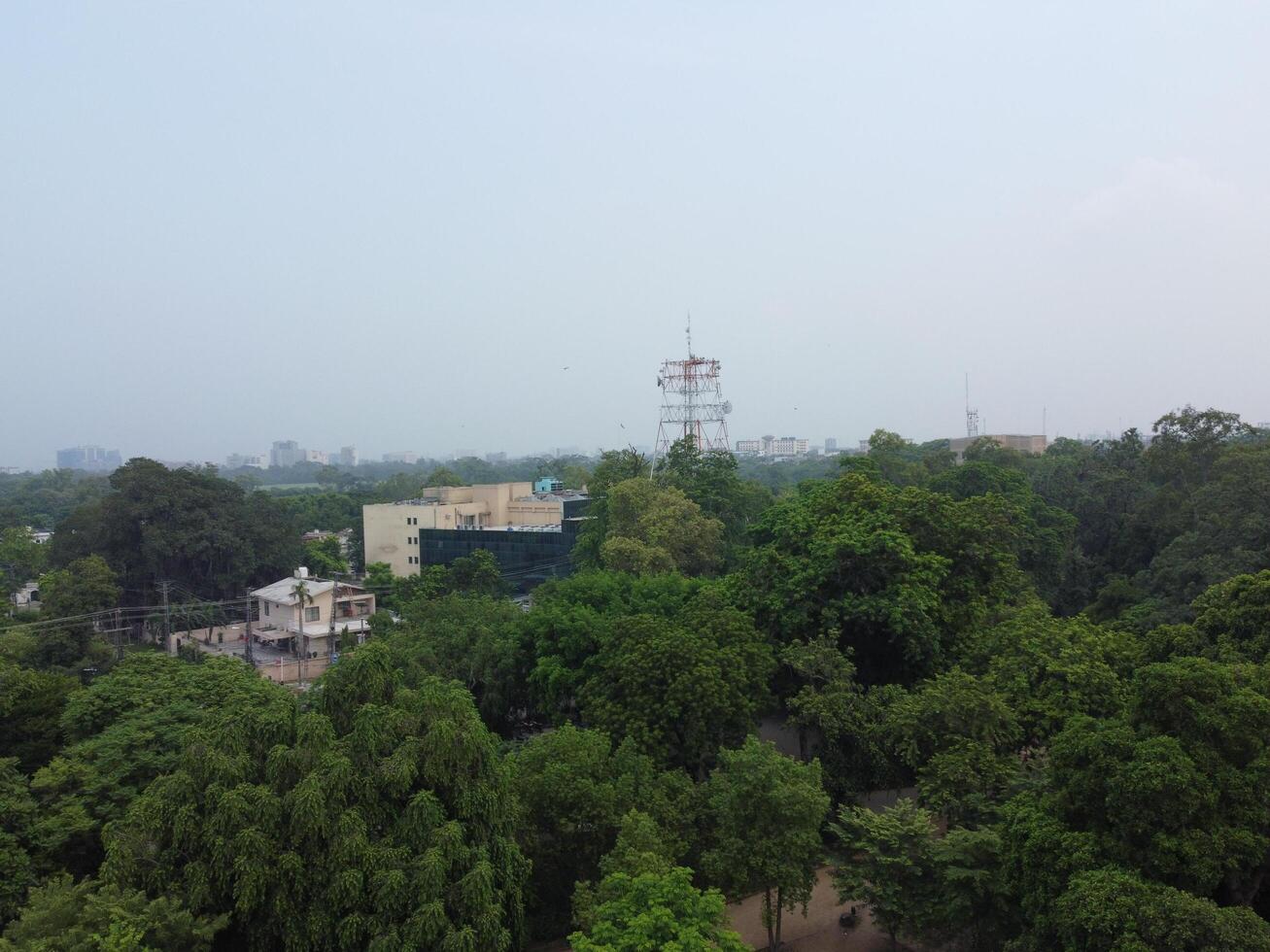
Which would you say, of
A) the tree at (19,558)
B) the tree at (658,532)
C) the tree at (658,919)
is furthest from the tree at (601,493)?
the tree at (19,558)

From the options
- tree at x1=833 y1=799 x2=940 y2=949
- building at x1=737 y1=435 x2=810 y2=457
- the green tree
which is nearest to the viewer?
tree at x1=833 y1=799 x2=940 y2=949

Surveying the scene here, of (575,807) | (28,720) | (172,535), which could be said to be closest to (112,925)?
(575,807)

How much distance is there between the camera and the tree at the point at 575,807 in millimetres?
10648

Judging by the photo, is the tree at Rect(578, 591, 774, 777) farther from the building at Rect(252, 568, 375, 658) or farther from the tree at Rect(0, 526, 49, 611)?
the tree at Rect(0, 526, 49, 611)

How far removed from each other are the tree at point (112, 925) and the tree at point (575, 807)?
12.1ft

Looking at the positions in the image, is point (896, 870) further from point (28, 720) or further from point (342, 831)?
point (28, 720)

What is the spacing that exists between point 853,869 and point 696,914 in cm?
243

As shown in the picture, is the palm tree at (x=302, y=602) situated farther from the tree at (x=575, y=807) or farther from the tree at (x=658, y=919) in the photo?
the tree at (x=658, y=919)

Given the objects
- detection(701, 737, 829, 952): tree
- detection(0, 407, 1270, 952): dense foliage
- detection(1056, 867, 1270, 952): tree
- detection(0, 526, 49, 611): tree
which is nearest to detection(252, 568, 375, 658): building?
detection(0, 407, 1270, 952): dense foliage

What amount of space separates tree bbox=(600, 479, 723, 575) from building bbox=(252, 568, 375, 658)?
→ 9.71m

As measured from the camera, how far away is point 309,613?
30.0m

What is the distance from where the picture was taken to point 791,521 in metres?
18.3

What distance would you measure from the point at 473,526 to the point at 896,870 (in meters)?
32.2

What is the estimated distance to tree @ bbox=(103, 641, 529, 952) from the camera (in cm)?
847
